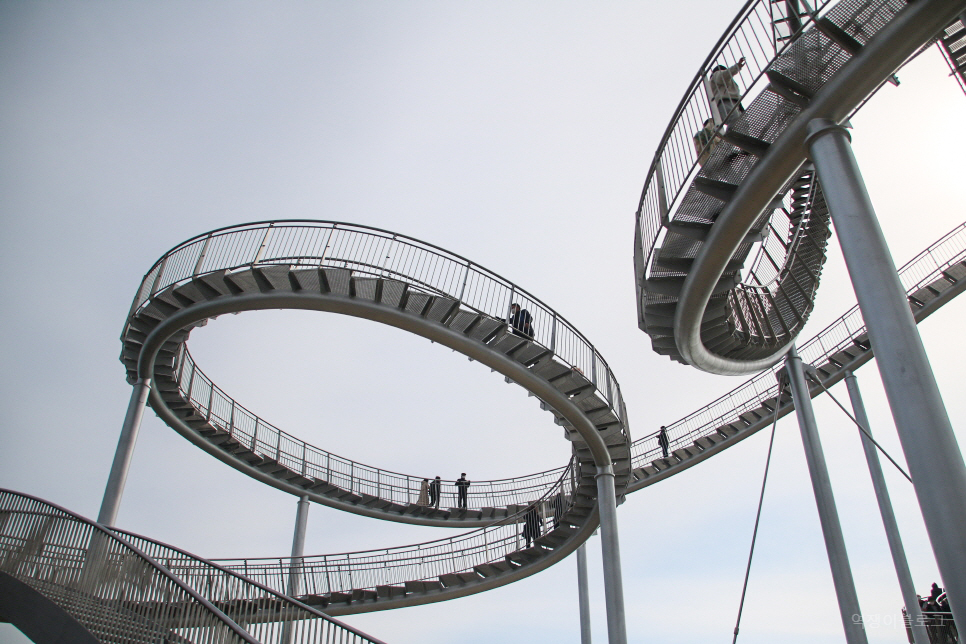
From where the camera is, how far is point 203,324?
13.4 meters

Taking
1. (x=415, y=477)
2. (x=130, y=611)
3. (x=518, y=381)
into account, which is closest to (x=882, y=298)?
(x=518, y=381)

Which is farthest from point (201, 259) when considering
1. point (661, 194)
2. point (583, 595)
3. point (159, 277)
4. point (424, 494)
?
point (583, 595)

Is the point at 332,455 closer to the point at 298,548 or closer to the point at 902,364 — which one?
the point at 298,548

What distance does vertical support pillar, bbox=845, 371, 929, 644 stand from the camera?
11.9 meters

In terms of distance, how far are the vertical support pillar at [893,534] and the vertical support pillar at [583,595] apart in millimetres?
8223

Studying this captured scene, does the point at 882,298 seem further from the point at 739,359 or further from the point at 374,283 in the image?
the point at 374,283

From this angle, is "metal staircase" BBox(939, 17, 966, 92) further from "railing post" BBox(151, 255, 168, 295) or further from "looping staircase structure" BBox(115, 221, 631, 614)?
"railing post" BBox(151, 255, 168, 295)

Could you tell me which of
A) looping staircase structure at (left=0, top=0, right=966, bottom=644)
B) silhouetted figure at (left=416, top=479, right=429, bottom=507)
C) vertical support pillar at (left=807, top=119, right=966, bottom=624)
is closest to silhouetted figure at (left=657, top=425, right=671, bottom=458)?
looping staircase structure at (left=0, top=0, right=966, bottom=644)

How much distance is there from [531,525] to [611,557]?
12.1 ft

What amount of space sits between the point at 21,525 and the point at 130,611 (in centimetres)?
382

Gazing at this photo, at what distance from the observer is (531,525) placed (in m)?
15.5

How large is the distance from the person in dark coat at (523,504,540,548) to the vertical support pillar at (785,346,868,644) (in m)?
6.87

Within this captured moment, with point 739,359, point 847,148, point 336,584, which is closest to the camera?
point 847,148

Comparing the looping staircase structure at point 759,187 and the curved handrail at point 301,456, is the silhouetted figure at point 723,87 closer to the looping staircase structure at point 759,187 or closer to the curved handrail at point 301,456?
the looping staircase structure at point 759,187
